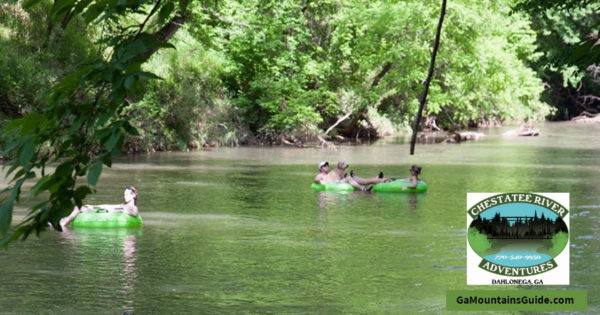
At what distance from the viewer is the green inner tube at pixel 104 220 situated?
54.9ft

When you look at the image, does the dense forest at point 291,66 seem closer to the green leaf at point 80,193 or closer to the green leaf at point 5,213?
the green leaf at point 80,193

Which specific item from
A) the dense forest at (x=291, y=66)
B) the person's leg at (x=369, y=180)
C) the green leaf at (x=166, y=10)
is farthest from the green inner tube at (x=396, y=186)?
the green leaf at (x=166, y=10)

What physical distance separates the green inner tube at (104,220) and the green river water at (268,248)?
0.30 m

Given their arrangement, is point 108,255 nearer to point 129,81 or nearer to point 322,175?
point 322,175

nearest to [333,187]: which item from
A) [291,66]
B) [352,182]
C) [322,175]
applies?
[322,175]

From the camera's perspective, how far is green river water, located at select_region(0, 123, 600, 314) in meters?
11.1

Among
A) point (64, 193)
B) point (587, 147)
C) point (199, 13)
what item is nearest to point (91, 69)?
point (64, 193)

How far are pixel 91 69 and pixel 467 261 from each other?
36.1ft

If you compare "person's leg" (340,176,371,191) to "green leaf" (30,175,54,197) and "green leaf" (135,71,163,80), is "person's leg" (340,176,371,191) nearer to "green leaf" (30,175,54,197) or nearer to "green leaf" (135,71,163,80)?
"green leaf" (30,175,54,197)

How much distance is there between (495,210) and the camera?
11062mm

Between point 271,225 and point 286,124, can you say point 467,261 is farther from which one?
point 286,124

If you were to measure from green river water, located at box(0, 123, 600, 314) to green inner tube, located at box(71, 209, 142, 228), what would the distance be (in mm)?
298

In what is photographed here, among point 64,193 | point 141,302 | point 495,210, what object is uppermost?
point 64,193

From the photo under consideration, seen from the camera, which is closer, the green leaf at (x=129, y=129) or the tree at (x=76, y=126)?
the tree at (x=76, y=126)
